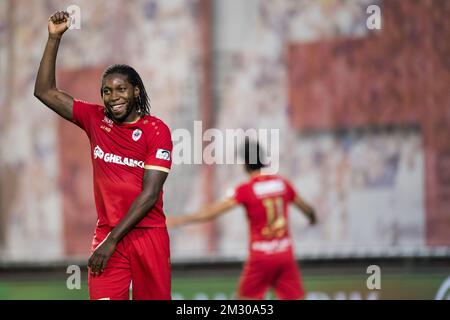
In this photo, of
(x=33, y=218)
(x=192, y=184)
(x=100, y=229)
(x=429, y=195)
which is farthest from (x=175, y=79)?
(x=100, y=229)

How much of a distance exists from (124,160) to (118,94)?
1.34 ft

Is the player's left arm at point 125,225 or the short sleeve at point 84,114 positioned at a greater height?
the short sleeve at point 84,114

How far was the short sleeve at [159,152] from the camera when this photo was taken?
5145 millimetres

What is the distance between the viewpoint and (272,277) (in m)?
8.31

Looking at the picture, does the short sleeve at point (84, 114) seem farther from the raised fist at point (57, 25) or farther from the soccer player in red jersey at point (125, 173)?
the raised fist at point (57, 25)

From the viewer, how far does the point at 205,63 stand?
10547 millimetres

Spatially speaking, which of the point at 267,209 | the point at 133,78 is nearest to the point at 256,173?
the point at 267,209

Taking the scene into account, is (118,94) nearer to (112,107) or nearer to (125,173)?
(112,107)

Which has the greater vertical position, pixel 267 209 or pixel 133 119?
pixel 133 119

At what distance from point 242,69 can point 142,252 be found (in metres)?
5.61

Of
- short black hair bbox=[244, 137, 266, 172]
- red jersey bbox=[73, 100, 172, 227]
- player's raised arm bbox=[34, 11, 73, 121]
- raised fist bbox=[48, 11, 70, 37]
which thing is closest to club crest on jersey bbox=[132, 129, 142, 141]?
red jersey bbox=[73, 100, 172, 227]

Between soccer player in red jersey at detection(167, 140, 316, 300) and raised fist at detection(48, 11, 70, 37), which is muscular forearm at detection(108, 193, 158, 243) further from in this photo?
soccer player in red jersey at detection(167, 140, 316, 300)

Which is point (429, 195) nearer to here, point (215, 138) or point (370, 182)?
point (370, 182)

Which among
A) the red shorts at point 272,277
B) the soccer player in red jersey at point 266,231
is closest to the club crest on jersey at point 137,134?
the soccer player in red jersey at point 266,231
